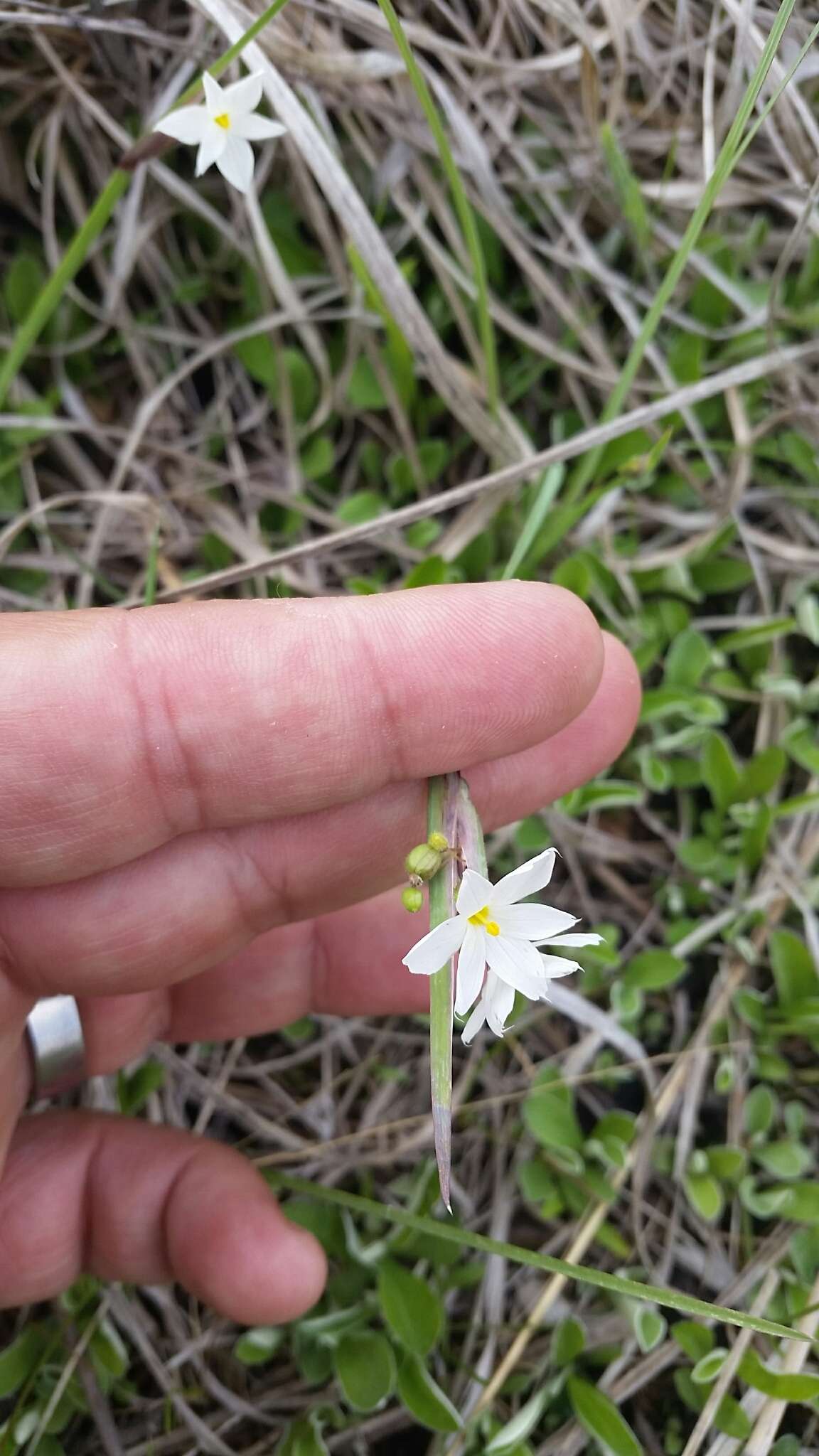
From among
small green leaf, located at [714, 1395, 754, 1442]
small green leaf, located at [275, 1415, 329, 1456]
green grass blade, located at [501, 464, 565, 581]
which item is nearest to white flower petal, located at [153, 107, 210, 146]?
green grass blade, located at [501, 464, 565, 581]

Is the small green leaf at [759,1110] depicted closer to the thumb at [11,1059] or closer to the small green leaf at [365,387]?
the thumb at [11,1059]

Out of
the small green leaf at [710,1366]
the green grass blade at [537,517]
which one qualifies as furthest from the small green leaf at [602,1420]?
the green grass blade at [537,517]

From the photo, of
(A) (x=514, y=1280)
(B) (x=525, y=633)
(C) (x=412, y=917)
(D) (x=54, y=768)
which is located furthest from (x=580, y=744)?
(A) (x=514, y=1280)

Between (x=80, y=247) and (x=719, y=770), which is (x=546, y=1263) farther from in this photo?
(x=80, y=247)

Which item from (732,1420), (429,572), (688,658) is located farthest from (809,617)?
(732,1420)

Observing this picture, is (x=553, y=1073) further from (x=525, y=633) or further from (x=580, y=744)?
(x=525, y=633)

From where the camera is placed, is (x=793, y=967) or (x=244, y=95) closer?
(x=244, y=95)
